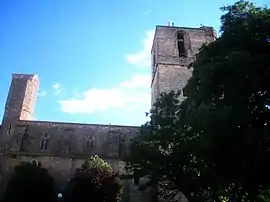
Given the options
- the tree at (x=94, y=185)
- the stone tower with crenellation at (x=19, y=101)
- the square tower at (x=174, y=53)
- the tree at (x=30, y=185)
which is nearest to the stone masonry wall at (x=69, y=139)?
the stone tower with crenellation at (x=19, y=101)

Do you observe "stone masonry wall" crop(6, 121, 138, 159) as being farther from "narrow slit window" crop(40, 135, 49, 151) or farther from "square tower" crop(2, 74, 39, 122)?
"square tower" crop(2, 74, 39, 122)

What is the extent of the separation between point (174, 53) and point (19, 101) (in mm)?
17212

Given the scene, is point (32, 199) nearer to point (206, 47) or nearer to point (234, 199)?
point (234, 199)

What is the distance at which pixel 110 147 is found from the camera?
33781 mm

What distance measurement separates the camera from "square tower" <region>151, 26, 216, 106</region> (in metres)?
32.9

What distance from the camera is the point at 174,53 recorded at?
114 feet

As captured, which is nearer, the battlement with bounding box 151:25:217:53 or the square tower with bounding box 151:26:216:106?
the square tower with bounding box 151:26:216:106

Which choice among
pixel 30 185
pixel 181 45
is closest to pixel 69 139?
pixel 30 185

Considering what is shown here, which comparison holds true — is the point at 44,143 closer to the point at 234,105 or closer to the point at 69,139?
the point at 69,139

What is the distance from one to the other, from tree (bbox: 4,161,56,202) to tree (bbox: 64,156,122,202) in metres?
1.69

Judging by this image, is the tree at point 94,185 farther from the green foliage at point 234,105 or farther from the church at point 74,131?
the green foliage at point 234,105

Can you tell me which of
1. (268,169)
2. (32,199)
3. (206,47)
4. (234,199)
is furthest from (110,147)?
(268,169)

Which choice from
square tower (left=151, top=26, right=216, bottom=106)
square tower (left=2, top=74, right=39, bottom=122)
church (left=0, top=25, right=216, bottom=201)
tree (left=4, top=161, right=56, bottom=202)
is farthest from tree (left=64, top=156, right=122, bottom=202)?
square tower (left=2, top=74, right=39, bottom=122)

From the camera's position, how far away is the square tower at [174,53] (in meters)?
32.9
